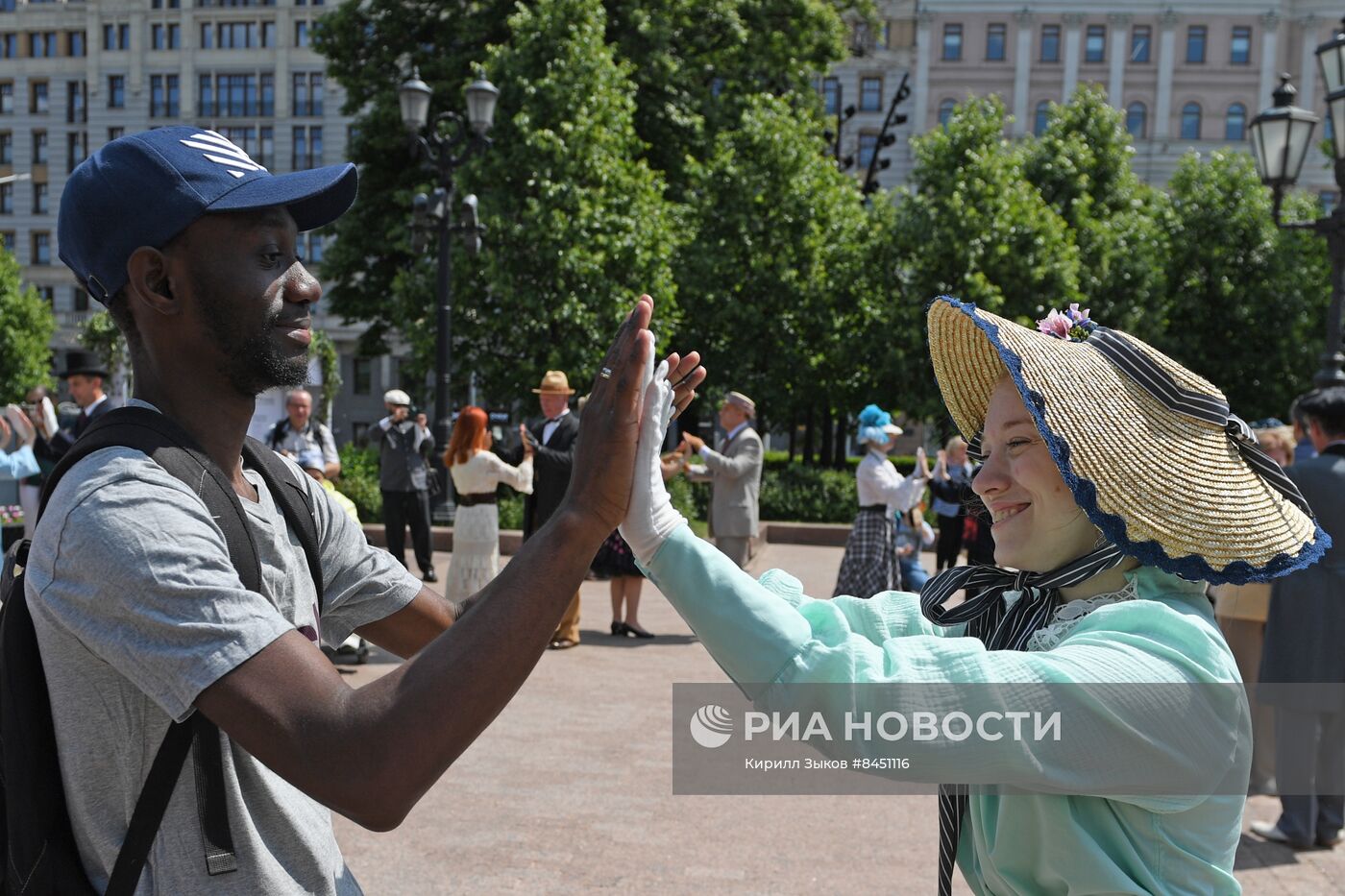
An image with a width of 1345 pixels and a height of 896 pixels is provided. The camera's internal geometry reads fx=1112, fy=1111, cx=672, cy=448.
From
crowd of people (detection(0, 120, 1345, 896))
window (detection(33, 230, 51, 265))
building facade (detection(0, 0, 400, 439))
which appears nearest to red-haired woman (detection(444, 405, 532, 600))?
crowd of people (detection(0, 120, 1345, 896))

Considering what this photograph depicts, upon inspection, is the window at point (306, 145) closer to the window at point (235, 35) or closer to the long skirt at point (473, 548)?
the window at point (235, 35)

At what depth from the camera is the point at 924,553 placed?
16.3 meters

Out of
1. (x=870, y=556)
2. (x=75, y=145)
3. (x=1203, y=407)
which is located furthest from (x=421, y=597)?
(x=75, y=145)

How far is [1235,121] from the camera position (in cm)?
5109

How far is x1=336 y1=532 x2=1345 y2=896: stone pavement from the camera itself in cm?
441

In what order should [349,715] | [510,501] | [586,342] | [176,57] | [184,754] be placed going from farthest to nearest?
[176,57], [586,342], [510,501], [184,754], [349,715]

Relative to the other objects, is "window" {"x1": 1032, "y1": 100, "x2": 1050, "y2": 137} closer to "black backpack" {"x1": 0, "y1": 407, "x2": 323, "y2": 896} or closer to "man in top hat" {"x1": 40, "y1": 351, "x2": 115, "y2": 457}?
"man in top hat" {"x1": 40, "y1": 351, "x2": 115, "y2": 457}

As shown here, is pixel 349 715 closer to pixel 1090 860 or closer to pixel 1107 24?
pixel 1090 860

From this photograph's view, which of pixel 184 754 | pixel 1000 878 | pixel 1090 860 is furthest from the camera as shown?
pixel 1000 878

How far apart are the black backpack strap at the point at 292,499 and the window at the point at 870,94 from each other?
54.2 m

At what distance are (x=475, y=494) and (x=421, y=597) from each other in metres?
6.82

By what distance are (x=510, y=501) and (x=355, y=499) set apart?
90.5 inches

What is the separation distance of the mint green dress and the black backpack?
0.63 m

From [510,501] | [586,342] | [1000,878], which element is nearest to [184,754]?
[1000,878]
